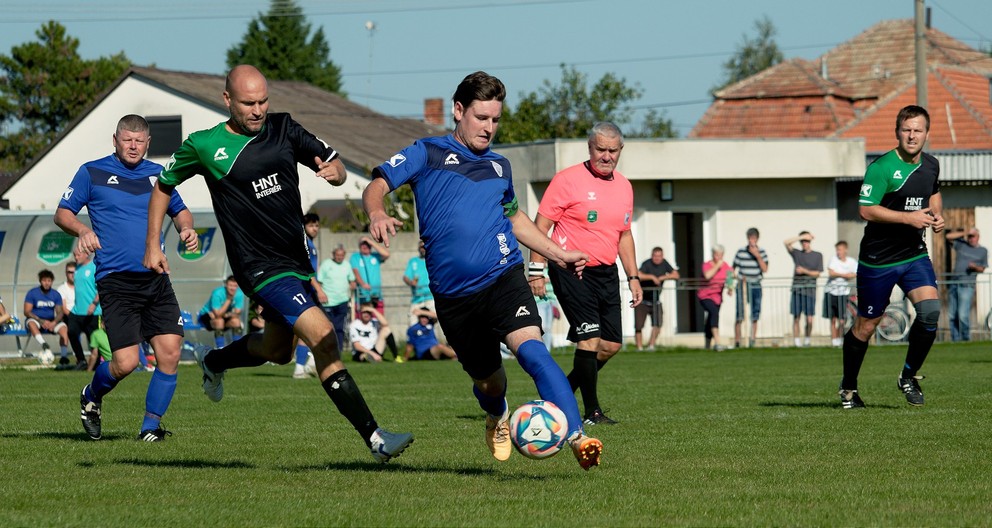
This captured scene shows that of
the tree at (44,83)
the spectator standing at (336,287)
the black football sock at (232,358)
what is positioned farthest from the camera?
the tree at (44,83)

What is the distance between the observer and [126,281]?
983 cm

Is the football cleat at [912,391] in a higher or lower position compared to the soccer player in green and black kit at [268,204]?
lower

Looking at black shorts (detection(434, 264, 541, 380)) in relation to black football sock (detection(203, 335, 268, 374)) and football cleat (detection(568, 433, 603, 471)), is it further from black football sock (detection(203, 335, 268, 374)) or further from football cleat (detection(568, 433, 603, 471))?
black football sock (detection(203, 335, 268, 374))

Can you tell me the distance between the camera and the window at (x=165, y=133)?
44.8 m

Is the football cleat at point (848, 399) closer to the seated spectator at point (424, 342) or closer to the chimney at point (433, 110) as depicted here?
the seated spectator at point (424, 342)

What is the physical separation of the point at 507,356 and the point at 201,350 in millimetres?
14512

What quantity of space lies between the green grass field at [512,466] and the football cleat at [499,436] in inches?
4.2

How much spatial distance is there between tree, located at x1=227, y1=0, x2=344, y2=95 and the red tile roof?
148 feet

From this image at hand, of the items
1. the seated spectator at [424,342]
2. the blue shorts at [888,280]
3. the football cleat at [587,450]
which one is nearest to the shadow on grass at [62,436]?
the football cleat at [587,450]

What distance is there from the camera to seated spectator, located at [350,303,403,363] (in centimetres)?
2230

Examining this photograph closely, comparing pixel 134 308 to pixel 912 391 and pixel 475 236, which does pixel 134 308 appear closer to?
pixel 475 236

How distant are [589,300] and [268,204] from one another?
11.1ft

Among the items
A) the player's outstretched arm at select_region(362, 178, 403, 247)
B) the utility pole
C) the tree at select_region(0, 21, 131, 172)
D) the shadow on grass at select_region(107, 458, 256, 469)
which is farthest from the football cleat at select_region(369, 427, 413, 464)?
the tree at select_region(0, 21, 131, 172)

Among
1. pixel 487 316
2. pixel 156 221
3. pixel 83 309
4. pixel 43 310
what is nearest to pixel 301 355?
pixel 83 309
